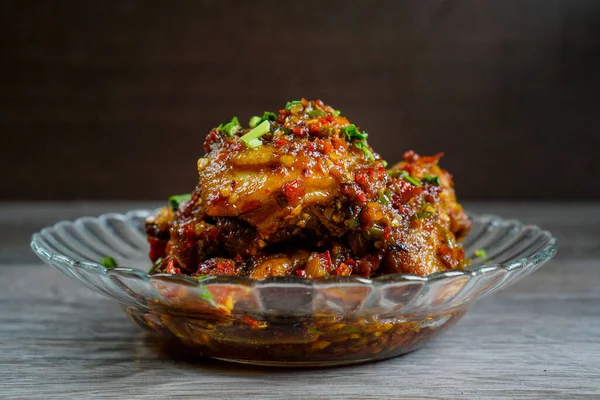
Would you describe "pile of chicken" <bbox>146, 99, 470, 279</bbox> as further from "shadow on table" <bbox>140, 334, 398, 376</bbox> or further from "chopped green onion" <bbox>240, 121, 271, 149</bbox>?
"shadow on table" <bbox>140, 334, 398, 376</bbox>

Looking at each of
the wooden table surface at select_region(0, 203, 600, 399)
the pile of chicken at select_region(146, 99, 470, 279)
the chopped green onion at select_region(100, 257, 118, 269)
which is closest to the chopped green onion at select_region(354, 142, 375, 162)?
the pile of chicken at select_region(146, 99, 470, 279)

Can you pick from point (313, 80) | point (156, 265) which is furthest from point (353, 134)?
point (313, 80)

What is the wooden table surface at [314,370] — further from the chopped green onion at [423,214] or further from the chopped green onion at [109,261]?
the chopped green onion at [423,214]

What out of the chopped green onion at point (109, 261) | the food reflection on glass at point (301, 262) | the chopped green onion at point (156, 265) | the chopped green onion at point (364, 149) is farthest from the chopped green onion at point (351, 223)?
the chopped green onion at point (109, 261)

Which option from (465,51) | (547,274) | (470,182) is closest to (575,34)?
(465,51)

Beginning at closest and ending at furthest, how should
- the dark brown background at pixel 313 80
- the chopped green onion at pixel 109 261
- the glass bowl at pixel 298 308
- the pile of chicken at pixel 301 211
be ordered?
1. the glass bowl at pixel 298 308
2. the pile of chicken at pixel 301 211
3. the chopped green onion at pixel 109 261
4. the dark brown background at pixel 313 80

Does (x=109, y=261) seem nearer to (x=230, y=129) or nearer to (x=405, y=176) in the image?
(x=230, y=129)
